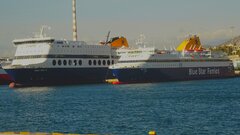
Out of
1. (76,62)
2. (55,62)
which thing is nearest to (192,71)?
(76,62)

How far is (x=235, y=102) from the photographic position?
191 feet

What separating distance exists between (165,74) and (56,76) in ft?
88.0

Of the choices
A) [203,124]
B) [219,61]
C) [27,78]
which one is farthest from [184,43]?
[203,124]

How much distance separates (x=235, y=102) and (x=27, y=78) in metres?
61.0

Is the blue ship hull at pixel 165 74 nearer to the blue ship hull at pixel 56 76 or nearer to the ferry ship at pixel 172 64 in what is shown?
the ferry ship at pixel 172 64

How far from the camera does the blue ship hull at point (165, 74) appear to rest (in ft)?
388

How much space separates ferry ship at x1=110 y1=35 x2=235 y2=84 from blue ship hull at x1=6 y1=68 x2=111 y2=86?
6.38m

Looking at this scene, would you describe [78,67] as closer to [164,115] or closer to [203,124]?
[164,115]

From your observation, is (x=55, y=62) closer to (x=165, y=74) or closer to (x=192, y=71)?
(x=165, y=74)

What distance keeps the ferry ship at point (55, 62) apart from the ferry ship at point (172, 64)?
21.0 ft

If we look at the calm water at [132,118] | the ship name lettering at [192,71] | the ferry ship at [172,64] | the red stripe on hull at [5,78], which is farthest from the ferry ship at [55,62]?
the calm water at [132,118]

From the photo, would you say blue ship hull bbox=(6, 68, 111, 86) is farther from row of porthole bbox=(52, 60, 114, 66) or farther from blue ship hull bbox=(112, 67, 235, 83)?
blue ship hull bbox=(112, 67, 235, 83)

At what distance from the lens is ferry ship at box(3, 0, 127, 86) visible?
11119 centimetres

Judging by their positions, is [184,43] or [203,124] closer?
[203,124]
